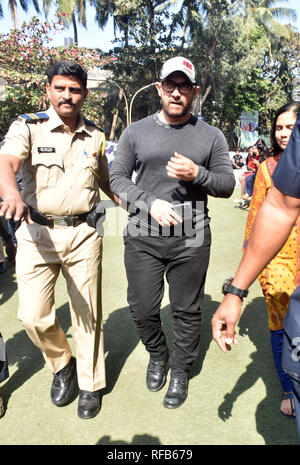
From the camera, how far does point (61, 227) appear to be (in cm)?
245

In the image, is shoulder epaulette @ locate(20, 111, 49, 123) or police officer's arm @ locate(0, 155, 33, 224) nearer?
police officer's arm @ locate(0, 155, 33, 224)

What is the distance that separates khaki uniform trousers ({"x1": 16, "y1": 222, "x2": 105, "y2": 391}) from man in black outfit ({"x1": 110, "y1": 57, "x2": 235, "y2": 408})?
269mm

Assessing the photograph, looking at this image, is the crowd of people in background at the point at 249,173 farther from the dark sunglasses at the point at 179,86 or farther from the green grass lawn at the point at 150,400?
the dark sunglasses at the point at 179,86

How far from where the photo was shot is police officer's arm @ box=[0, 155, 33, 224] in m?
1.79

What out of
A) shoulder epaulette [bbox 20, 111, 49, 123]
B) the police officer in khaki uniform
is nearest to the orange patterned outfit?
the police officer in khaki uniform

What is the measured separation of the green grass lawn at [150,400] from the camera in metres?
2.27

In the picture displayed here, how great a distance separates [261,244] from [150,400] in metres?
1.62

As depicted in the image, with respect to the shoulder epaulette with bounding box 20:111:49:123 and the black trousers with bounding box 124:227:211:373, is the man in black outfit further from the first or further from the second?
the shoulder epaulette with bounding box 20:111:49:123

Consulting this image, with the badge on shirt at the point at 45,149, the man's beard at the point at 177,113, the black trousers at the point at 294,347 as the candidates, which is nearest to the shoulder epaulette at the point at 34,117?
the badge on shirt at the point at 45,149

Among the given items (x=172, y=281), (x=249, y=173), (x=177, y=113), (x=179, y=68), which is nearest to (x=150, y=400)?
(x=172, y=281)

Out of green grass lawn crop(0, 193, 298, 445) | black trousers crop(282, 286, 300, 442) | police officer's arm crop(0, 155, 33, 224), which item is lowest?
green grass lawn crop(0, 193, 298, 445)

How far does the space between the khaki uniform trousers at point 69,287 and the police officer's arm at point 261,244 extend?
121 cm
